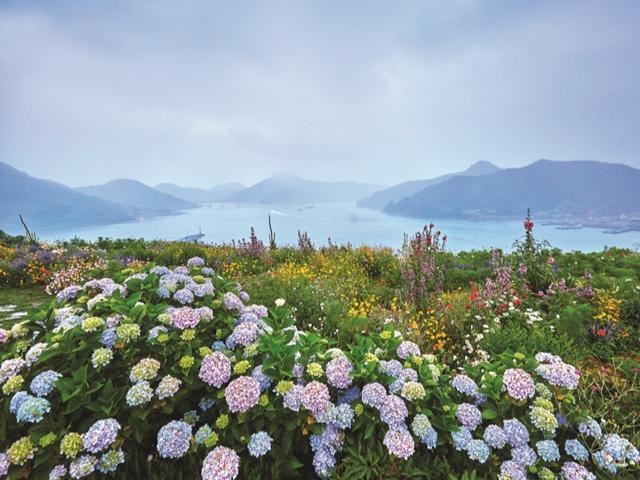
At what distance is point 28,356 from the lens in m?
2.24

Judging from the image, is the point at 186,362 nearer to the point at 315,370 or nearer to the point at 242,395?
the point at 242,395

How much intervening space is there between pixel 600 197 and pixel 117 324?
598 feet

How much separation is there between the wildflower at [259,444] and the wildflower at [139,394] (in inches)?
28.1

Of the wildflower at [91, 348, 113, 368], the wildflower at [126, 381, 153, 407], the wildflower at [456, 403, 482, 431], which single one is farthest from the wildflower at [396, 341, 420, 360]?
the wildflower at [91, 348, 113, 368]

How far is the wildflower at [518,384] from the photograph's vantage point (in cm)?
218

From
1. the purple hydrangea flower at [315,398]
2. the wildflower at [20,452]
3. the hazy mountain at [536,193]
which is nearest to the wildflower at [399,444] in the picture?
the purple hydrangea flower at [315,398]

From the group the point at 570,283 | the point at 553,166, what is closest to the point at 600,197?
the point at 553,166

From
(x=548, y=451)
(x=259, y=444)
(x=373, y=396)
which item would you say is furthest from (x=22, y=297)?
(x=548, y=451)

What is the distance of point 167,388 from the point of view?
2.08 m

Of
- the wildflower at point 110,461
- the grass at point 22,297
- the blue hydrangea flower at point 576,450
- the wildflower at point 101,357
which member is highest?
the wildflower at point 101,357

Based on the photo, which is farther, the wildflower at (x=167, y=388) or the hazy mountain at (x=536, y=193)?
the hazy mountain at (x=536, y=193)

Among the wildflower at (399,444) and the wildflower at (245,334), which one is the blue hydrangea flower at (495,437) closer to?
the wildflower at (399,444)

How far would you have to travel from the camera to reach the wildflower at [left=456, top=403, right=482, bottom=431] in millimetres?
2156

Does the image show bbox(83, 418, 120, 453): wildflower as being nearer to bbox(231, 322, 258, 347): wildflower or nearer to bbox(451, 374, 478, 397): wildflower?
bbox(231, 322, 258, 347): wildflower
